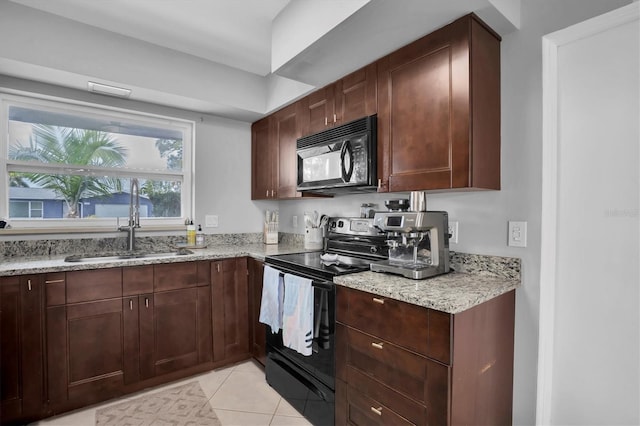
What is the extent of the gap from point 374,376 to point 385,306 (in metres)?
0.35

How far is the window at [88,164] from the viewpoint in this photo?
2.44m

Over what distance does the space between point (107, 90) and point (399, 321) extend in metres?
2.62

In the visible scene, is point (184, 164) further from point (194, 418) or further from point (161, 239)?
point (194, 418)

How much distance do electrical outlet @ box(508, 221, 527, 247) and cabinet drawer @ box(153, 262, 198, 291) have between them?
6.92 feet

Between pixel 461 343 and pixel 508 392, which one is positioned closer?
pixel 461 343

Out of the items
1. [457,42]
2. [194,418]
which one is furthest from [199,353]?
[457,42]

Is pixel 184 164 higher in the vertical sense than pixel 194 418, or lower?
higher

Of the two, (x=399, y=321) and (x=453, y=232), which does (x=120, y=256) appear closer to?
(x=399, y=321)

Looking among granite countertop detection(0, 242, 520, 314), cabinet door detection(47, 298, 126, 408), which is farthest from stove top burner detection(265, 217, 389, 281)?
cabinet door detection(47, 298, 126, 408)

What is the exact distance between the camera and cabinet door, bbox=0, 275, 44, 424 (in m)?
1.88

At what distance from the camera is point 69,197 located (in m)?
2.62

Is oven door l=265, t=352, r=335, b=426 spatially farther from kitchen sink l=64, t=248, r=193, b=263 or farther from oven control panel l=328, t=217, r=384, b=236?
kitchen sink l=64, t=248, r=193, b=263

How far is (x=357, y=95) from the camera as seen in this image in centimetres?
213

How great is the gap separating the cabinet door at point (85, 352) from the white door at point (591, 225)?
98.3 inches
